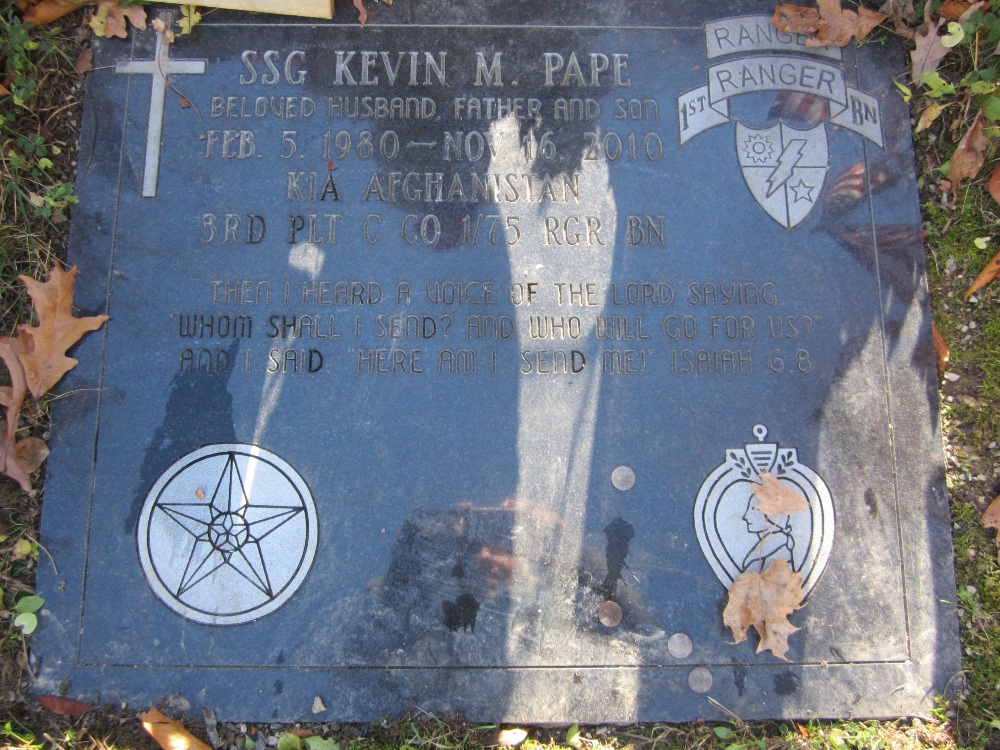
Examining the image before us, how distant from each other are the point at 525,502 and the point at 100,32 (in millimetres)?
2553

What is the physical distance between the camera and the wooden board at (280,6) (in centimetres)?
287

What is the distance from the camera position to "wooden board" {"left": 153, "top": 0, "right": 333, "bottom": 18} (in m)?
2.87

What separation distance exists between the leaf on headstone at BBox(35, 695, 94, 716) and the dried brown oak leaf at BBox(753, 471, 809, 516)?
2.50 metres

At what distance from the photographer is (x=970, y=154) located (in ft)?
9.57

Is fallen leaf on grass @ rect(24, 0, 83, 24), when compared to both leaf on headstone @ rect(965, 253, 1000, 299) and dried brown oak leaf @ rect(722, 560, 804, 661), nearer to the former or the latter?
dried brown oak leaf @ rect(722, 560, 804, 661)

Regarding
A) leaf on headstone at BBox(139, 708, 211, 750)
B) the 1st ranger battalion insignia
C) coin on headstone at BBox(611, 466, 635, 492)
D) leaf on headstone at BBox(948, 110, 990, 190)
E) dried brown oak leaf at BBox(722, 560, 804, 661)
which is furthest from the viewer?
leaf on headstone at BBox(948, 110, 990, 190)

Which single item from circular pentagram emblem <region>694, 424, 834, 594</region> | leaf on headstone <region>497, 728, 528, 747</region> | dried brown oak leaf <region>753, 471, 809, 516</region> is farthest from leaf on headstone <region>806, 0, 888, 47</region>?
leaf on headstone <region>497, 728, 528, 747</region>

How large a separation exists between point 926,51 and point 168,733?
3.88 m

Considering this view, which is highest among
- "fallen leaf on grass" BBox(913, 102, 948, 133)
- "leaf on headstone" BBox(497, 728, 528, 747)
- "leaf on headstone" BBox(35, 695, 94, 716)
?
"fallen leaf on grass" BBox(913, 102, 948, 133)

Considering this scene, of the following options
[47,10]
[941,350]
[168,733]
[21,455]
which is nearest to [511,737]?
[168,733]

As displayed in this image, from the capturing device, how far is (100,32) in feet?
9.47

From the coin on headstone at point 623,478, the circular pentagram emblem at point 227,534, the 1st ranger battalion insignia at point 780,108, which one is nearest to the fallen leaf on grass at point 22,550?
the circular pentagram emblem at point 227,534

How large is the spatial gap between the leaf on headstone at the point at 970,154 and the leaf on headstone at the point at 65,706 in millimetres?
3899

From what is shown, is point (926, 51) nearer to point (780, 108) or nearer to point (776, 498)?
point (780, 108)
